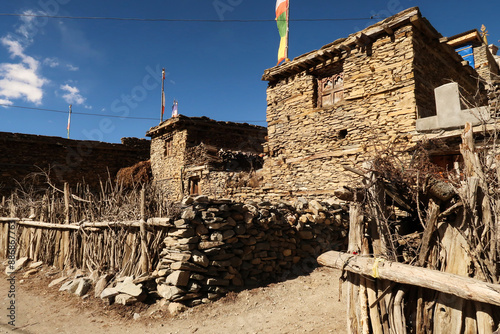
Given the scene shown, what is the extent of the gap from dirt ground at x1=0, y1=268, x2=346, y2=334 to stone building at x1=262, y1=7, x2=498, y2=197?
11.9ft

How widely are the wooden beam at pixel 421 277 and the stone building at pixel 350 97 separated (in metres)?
4.13

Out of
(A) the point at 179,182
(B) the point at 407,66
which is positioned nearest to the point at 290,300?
(B) the point at 407,66

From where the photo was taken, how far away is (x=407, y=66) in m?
7.64

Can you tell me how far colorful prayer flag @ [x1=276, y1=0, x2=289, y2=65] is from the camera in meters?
11.7

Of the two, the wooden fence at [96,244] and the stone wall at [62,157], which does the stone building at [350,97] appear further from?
the stone wall at [62,157]

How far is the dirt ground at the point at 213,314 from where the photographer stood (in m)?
4.36

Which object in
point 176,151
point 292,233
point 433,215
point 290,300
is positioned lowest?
point 290,300

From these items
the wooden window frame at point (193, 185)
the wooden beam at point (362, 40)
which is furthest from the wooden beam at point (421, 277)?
the wooden window frame at point (193, 185)

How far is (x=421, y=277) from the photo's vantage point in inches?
99.4

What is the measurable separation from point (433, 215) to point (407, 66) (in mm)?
6184

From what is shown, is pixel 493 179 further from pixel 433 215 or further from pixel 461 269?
pixel 461 269

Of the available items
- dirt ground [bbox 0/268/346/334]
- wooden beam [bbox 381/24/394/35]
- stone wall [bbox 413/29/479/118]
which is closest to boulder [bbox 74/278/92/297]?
dirt ground [bbox 0/268/346/334]

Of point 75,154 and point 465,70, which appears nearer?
point 465,70

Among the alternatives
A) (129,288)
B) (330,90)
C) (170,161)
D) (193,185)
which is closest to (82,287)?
(129,288)
